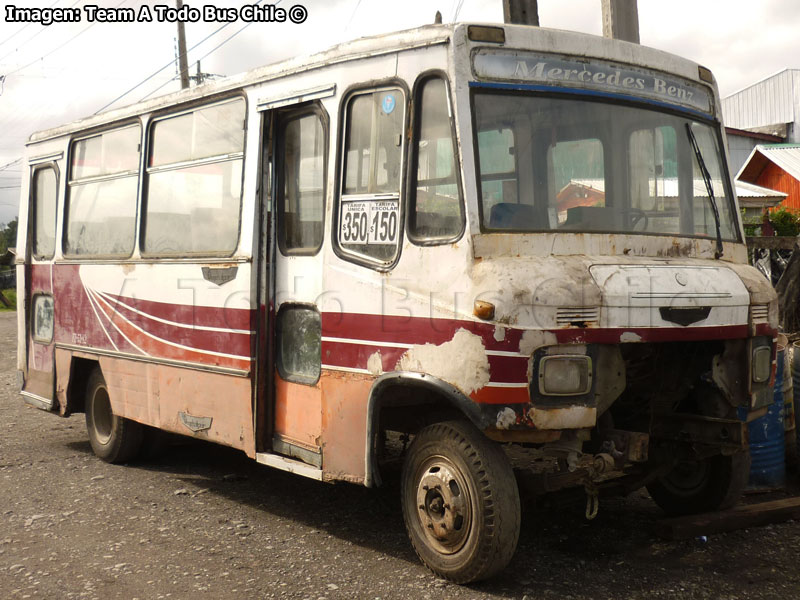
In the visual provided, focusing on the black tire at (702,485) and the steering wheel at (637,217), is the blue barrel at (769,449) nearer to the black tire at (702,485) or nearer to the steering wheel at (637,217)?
the black tire at (702,485)

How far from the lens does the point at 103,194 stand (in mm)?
8039

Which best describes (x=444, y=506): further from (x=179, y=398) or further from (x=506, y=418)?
(x=179, y=398)

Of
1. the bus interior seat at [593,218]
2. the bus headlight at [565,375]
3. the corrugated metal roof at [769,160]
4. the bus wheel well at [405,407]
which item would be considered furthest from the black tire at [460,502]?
the corrugated metal roof at [769,160]

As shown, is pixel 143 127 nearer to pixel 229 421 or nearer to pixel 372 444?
pixel 229 421

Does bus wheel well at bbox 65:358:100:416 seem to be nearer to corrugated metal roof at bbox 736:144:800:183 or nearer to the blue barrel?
the blue barrel

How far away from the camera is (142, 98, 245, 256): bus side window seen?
6305mm

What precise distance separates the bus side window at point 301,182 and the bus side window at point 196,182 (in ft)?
1.27

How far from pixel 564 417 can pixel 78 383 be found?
545cm

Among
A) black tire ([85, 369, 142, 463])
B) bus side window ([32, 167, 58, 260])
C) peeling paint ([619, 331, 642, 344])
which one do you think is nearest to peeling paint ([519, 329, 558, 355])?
peeling paint ([619, 331, 642, 344])

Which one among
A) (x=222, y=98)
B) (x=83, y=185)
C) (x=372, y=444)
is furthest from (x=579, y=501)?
(x=83, y=185)

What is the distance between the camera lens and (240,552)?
542 centimetres

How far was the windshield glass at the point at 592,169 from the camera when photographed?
4.74 meters

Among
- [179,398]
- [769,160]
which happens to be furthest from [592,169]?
[769,160]

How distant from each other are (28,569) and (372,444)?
2.04 meters
